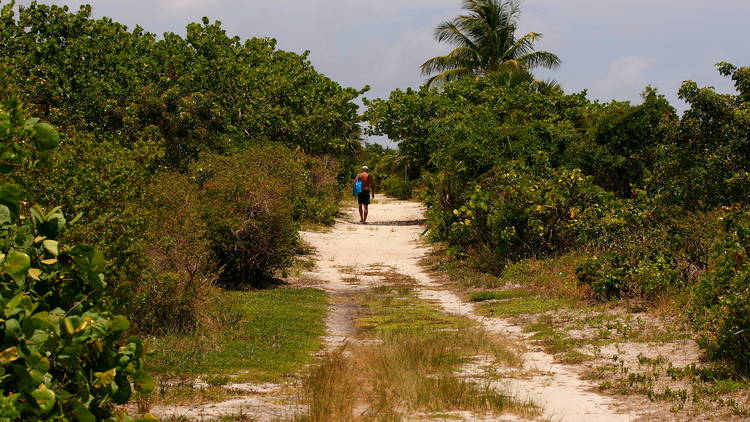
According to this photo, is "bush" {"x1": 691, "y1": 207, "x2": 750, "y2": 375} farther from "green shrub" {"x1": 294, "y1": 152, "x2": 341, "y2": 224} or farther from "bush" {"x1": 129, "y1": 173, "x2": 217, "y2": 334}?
"green shrub" {"x1": 294, "y1": 152, "x2": 341, "y2": 224}

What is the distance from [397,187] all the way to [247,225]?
3996 centimetres

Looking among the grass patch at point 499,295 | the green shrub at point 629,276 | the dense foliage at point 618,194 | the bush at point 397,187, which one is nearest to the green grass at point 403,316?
the grass patch at point 499,295

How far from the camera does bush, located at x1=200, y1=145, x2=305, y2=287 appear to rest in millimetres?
16344

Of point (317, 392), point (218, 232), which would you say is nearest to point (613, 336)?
point (317, 392)

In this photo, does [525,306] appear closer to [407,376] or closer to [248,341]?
[248,341]

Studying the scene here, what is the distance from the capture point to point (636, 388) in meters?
8.71

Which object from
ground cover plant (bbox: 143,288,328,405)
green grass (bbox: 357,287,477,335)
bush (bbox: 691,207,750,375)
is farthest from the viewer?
green grass (bbox: 357,287,477,335)

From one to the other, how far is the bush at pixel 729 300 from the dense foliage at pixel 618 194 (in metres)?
0.02

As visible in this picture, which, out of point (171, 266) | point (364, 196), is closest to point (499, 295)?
point (171, 266)

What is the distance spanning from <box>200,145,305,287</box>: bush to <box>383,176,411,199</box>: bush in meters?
36.5

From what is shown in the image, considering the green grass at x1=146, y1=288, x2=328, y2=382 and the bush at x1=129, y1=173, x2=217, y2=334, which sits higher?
the bush at x1=129, y1=173, x2=217, y2=334

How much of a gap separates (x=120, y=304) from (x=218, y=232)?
7.03 meters

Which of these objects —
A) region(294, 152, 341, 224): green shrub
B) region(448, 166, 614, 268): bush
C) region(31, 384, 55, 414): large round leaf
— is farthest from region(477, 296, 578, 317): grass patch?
region(31, 384, 55, 414): large round leaf

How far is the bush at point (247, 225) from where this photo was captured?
16.3 metres
